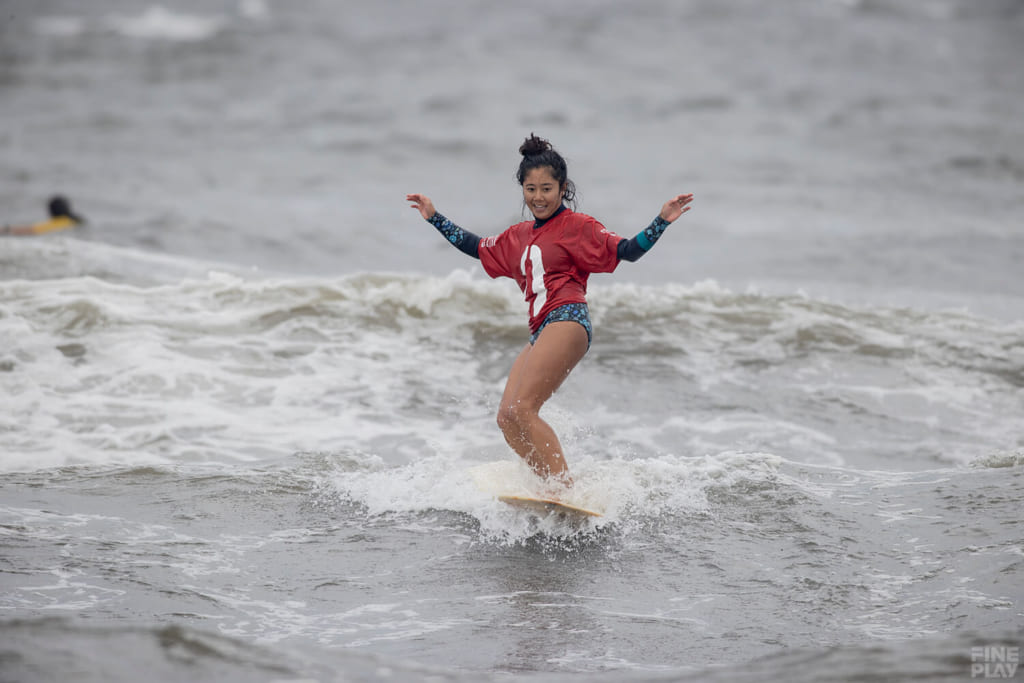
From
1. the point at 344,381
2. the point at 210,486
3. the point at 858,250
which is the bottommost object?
the point at 210,486

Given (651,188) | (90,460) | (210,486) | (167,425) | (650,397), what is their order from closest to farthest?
(210,486), (90,460), (167,425), (650,397), (651,188)

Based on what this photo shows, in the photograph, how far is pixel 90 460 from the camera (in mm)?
6832

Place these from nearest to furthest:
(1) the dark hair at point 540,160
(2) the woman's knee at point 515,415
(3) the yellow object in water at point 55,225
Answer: (2) the woman's knee at point 515,415 → (1) the dark hair at point 540,160 → (3) the yellow object in water at point 55,225

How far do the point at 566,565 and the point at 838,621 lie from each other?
1.38 metres

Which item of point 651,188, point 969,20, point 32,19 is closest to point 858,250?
point 651,188

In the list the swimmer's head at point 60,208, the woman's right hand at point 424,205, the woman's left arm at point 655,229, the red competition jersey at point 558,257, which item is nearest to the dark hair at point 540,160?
the red competition jersey at point 558,257

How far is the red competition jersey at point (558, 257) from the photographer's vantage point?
561 cm

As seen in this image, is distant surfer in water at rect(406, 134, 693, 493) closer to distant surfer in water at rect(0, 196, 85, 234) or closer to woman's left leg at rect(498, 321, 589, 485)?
woman's left leg at rect(498, 321, 589, 485)

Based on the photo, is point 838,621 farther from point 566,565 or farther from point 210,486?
point 210,486

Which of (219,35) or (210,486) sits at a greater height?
(219,35)

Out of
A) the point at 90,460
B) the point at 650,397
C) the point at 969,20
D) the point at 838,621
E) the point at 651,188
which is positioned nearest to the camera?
the point at 838,621

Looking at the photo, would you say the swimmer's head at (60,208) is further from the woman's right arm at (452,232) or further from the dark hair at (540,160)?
the dark hair at (540,160)

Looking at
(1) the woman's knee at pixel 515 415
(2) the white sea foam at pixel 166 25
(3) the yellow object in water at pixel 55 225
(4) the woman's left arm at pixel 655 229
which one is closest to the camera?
(4) the woman's left arm at pixel 655 229

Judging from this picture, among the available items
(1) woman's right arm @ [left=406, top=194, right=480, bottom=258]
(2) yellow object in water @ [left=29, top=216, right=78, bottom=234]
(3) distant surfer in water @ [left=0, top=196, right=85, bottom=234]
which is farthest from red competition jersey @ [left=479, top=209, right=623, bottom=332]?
(3) distant surfer in water @ [left=0, top=196, right=85, bottom=234]
